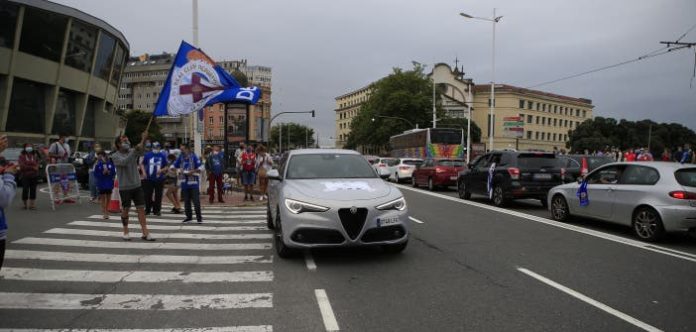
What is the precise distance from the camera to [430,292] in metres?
5.43

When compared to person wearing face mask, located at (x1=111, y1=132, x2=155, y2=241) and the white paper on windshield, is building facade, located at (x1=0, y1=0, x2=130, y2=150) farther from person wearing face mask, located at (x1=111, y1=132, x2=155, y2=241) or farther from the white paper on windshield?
the white paper on windshield

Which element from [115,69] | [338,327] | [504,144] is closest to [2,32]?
[115,69]

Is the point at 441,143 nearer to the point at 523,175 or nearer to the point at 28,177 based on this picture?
the point at 523,175

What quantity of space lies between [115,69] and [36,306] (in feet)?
183

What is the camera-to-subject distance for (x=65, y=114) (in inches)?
1807

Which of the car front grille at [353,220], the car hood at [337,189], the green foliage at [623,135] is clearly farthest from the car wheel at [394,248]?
the green foliage at [623,135]

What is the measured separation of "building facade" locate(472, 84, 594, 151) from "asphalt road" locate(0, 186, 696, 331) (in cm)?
8701

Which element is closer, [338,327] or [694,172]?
[338,327]

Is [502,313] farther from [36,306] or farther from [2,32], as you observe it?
[2,32]

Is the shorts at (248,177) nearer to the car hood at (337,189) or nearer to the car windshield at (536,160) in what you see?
the car windshield at (536,160)

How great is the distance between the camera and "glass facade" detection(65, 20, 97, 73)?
4284cm

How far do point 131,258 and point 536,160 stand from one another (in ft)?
36.6

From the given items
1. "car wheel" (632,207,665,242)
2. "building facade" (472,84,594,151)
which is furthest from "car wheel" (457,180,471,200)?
"building facade" (472,84,594,151)

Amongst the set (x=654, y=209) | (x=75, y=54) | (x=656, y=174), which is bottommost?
(x=654, y=209)
